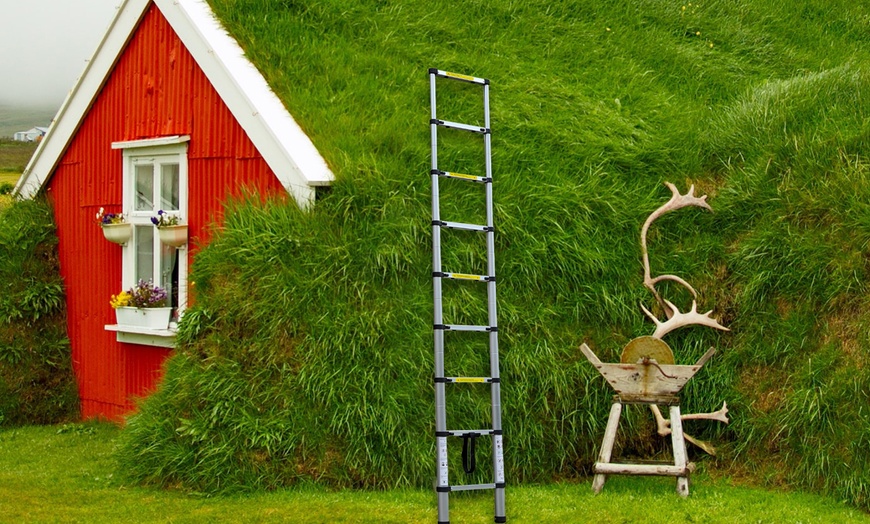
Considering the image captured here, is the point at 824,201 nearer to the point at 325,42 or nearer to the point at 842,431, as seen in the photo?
the point at 842,431

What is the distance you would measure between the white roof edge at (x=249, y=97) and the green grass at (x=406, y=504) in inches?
96.5

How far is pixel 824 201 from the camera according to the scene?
8.54m

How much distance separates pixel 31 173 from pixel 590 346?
6733mm

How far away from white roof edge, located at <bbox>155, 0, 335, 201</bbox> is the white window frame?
78cm

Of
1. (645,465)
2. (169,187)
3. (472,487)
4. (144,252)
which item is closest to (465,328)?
(472,487)

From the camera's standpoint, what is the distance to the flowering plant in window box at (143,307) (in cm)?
928

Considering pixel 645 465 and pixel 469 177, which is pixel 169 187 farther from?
pixel 645 465

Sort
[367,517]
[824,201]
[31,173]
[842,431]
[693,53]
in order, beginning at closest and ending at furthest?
[367,517] < [842,431] < [824,201] < [31,173] < [693,53]

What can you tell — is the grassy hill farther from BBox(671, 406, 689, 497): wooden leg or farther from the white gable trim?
BBox(671, 406, 689, 497): wooden leg

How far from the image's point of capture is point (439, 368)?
23.9 feet

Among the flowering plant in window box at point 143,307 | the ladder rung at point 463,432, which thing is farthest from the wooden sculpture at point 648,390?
the flowering plant in window box at point 143,307

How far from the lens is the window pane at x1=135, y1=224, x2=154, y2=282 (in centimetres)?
982

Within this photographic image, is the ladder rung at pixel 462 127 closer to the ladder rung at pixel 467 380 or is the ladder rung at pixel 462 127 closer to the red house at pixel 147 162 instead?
the red house at pixel 147 162

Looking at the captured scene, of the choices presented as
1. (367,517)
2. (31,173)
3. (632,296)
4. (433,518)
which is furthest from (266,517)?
(31,173)
